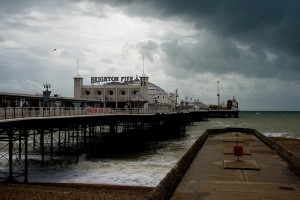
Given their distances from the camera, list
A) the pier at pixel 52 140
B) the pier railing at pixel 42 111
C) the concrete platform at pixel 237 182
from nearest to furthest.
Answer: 1. the concrete platform at pixel 237 182
2. the pier railing at pixel 42 111
3. the pier at pixel 52 140

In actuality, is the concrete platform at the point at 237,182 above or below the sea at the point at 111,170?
above

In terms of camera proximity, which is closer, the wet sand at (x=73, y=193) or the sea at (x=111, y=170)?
the wet sand at (x=73, y=193)

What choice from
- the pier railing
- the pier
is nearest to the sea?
the pier

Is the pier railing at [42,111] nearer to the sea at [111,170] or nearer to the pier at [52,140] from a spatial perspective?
the pier at [52,140]

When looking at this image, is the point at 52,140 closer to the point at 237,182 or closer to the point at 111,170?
the point at 111,170

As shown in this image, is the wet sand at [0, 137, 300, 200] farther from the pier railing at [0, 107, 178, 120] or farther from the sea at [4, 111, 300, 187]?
the pier railing at [0, 107, 178, 120]

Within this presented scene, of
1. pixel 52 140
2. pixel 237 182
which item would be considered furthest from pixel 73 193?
pixel 52 140

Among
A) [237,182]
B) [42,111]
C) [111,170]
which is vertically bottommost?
[111,170]

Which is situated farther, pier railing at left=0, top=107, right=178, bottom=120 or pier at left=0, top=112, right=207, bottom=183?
pier at left=0, top=112, right=207, bottom=183

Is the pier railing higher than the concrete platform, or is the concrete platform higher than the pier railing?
the pier railing

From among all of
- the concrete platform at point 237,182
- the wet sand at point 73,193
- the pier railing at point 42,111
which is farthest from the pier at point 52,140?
the concrete platform at point 237,182

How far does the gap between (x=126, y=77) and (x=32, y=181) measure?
272 ft

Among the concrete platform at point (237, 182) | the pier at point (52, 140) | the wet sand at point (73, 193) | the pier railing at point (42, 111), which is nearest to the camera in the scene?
the concrete platform at point (237, 182)

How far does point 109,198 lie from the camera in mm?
21453
